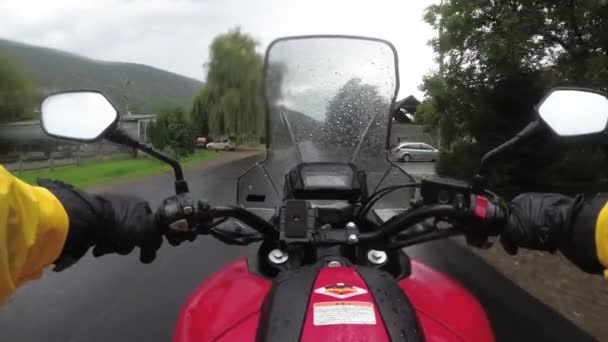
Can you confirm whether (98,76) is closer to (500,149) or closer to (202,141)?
(500,149)

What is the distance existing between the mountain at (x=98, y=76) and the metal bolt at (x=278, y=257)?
542cm

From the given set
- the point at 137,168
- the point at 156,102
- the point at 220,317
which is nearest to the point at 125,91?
the point at 137,168

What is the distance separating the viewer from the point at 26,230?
1.20 m

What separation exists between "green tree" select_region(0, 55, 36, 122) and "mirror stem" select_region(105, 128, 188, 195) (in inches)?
379

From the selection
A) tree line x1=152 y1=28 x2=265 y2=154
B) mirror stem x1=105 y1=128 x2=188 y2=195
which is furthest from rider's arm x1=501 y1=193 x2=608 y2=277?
tree line x1=152 y1=28 x2=265 y2=154

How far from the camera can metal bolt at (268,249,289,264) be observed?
1.74 m

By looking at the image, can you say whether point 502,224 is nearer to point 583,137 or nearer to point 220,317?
point 583,137

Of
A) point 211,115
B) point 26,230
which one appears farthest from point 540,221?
point 211,115

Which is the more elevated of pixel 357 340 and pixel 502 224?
pixel 502 224

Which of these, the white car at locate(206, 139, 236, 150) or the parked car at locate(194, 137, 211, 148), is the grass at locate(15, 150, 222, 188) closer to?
the white car at locate(206, 139, 236, 150)

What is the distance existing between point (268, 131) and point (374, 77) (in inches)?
20.8

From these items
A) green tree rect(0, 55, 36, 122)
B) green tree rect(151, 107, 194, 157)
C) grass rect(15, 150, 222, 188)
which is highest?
green tree rect(0, 55, 36, 122)

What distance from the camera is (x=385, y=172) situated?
2523mm

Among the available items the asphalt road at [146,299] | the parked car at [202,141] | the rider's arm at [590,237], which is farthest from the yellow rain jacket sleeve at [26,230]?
the parked car at [202,141]
